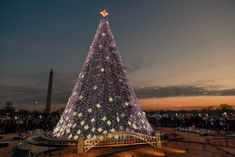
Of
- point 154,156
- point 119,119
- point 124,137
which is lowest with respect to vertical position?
point 154,156

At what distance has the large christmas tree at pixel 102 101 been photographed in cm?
1866

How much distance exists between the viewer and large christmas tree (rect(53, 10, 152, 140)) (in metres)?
18.7

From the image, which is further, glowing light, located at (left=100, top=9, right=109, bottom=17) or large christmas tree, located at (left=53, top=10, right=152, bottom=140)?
glowing light, located at (left=100, top=9, right=109, bottom=17)

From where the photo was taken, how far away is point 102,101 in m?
19.7

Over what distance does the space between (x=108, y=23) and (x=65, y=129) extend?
508 inches

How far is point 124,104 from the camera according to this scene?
19.8 m

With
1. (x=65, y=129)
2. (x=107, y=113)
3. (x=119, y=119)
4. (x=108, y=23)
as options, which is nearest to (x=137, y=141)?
(x=119, y=119)

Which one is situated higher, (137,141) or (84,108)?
(84,108)

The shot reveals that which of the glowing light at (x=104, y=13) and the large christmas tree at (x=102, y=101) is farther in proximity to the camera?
the glowing light at (x=104, y=13)

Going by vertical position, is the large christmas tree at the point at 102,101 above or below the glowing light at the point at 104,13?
below

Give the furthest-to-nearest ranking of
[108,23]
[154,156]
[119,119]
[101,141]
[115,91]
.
A: [108,23], [115,91], [119,119], [101,141], [154,156]

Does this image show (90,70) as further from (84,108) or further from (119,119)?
(119,119)

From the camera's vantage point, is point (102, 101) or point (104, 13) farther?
point (104, 13)

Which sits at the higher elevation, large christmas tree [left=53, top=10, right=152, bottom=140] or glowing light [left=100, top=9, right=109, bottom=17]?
glowing light [left=100, top=9, right=109, bottom=17]
